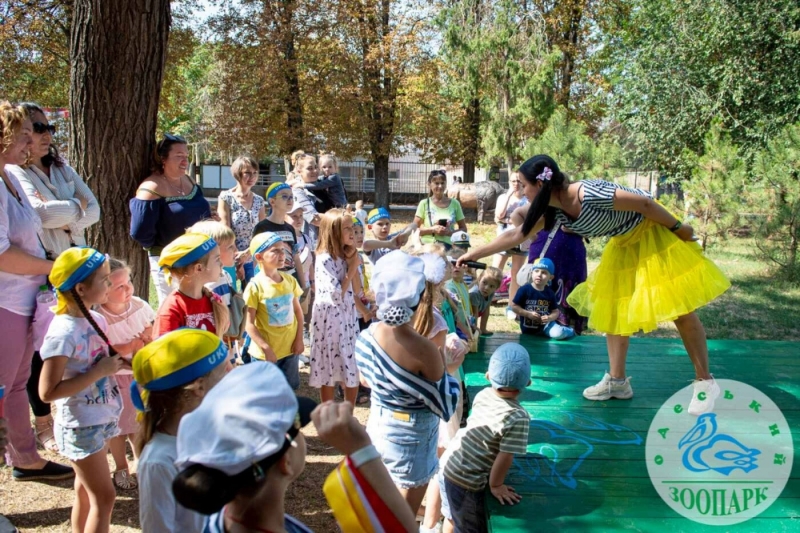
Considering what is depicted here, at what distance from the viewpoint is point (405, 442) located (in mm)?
2676

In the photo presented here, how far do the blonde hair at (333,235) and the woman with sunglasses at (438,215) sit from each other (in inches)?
98.6

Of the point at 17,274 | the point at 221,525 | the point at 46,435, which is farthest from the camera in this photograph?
the point at 46,435

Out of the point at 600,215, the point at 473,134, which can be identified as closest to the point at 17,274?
the point at 600,215

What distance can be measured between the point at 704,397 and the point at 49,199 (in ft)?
13.4

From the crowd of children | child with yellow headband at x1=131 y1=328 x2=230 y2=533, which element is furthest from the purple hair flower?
child with yellow headband at x1=131 y1=328 x2=230 y2=533

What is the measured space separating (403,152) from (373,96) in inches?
95.0

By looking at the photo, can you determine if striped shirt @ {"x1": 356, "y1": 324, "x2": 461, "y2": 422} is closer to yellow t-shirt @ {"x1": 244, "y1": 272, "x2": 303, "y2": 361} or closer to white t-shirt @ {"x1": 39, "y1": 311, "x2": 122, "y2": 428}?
white t-shirt @ {"x1": 39, "y1": 311, "x2": 122, "y2": 428}

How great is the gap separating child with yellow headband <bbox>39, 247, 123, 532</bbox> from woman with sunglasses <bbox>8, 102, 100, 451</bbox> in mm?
1107

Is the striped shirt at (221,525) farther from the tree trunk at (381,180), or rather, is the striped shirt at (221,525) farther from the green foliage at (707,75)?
the tree trunk at (381,180)

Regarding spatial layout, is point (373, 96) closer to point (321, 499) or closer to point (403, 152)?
point (403, 152)

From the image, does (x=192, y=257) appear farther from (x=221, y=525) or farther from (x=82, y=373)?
(x=221, y=525)

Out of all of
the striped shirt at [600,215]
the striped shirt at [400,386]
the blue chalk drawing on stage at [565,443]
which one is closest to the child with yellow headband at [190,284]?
the striped shirt at [400,386]

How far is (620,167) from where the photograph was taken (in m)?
12.2

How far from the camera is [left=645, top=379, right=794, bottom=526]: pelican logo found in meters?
2.98
